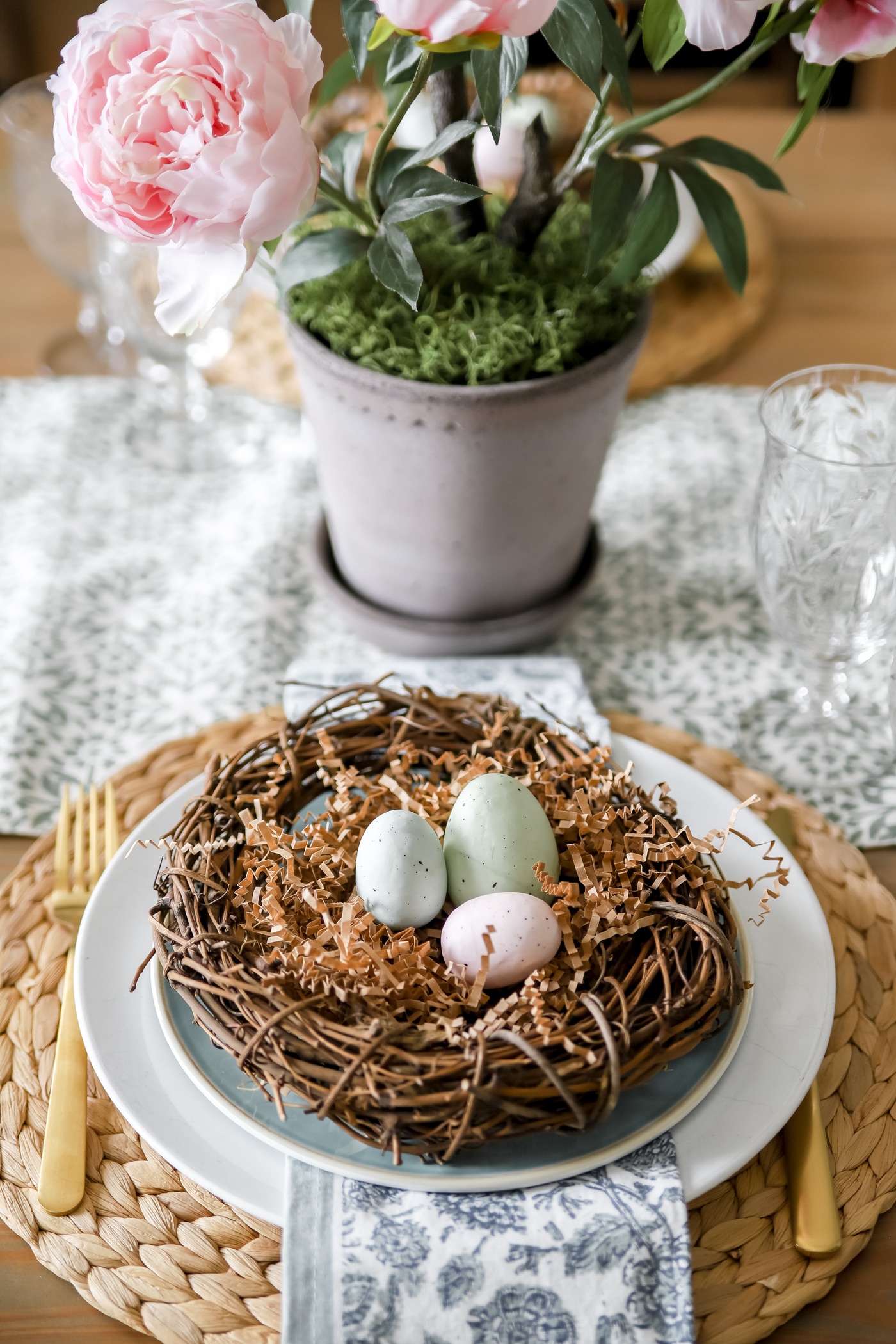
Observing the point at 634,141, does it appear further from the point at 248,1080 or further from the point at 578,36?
the point at 248,1080

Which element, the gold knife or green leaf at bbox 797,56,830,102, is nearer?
the gold knife

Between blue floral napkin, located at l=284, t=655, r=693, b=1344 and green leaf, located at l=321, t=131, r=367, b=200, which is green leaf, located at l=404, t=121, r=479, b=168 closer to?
green leaf, located at l=321, t=131, r=367, b=200

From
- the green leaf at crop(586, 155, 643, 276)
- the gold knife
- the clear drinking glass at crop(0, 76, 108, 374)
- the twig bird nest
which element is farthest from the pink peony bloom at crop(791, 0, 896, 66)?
the clear drinking glass at crop(0, 76, 108, 374)

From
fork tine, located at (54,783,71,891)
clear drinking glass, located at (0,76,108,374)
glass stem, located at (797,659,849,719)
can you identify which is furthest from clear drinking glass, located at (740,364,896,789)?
clear drinking glass, located at (0,76,108,374)

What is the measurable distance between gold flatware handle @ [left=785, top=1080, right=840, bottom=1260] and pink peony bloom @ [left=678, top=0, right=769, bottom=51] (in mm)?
458

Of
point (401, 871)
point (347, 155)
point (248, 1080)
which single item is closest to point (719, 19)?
point (347, 155)

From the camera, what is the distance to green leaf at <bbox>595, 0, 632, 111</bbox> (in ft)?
1.96

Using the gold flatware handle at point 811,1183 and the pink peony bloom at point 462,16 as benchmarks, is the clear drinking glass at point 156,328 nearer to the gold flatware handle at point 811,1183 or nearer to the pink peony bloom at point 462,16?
the pink peony bloom at point 462,16

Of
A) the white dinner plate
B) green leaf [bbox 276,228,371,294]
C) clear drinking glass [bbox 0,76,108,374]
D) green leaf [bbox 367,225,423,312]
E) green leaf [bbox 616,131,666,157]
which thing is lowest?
the white dinner plate

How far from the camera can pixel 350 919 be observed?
51 cm

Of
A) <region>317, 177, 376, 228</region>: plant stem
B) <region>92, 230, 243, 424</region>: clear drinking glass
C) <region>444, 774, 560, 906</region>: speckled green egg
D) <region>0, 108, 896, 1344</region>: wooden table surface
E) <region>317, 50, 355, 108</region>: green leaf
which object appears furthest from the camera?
<region>0, 108, 896, 1344</region>: wooden table surface

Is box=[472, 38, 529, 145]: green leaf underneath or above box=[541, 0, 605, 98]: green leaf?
underneath

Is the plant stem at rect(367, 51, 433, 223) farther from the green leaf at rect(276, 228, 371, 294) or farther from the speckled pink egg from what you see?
the speckled pink egg

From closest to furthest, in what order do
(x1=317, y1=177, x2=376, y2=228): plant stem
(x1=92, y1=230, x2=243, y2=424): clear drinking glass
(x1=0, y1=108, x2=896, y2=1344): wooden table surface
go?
(x1=317, y1=177, x2=376, y2=228): plant stem → (x1=92, y1=230, x2=243, y2=424): clear drinking glass → (x1=0, y1=108, x2=896, y2=1344): wooden table surface
